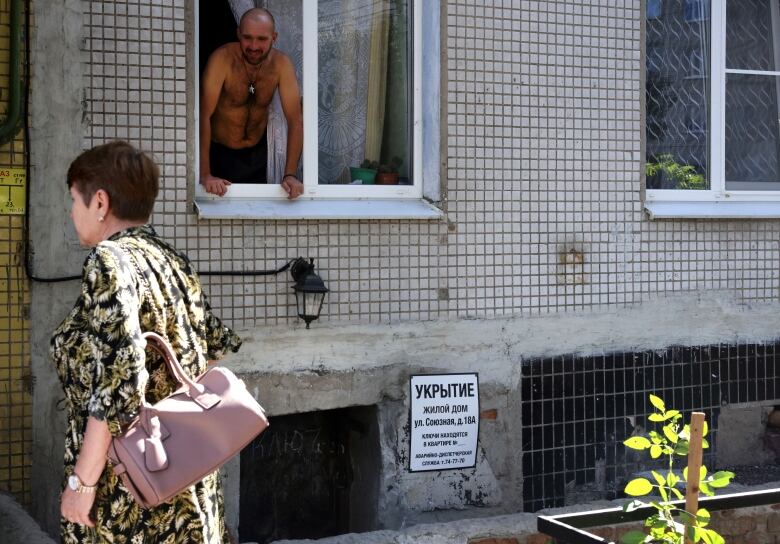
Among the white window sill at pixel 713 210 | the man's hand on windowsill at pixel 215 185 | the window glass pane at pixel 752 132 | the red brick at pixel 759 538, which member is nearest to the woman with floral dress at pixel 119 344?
the man's hand on windowsill at pixel 215 185

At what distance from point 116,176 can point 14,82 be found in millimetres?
1501

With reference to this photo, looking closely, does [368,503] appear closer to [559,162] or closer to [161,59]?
[559,162]

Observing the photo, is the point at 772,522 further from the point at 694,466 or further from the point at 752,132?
the point at 752,132

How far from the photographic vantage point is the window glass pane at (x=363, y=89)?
5859mm

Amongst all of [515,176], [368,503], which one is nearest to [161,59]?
[515,176]

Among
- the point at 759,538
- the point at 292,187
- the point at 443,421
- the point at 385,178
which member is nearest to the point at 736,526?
the point at 759,538

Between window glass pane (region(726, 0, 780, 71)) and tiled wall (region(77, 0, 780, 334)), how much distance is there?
1.05 meters

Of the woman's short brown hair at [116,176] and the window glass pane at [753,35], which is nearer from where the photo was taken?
the woman's short brown hair at [116,176]

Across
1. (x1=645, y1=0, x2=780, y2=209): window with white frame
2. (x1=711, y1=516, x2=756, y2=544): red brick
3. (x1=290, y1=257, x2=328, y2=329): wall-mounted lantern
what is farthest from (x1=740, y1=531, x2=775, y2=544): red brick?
(x1=290, y1=257, x2=328, y2=329): wall-mounted lantern

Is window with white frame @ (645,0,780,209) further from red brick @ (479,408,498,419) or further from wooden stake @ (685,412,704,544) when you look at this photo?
wooden stake @ (685,412,704,544)

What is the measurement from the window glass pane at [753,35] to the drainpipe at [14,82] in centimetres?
458

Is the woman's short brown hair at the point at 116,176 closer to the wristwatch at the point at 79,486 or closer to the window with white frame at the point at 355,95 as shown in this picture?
the wristwatch at the point at 79,486

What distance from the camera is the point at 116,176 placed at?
3.56 m

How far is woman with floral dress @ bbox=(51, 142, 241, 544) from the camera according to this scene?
3229mm
